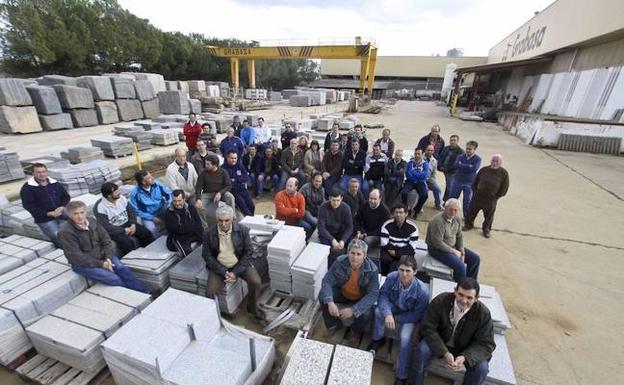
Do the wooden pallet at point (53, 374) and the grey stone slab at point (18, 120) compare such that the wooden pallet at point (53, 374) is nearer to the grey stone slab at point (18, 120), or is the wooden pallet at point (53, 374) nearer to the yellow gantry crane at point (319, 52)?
the grey stone slab at point (18, 120)

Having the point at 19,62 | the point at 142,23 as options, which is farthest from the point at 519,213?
the point at 142,23

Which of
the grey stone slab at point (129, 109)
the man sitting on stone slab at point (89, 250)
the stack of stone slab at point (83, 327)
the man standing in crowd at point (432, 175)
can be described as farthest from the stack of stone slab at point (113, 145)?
the man standing in crowd at point (432, 175)

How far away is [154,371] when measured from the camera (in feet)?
7.72

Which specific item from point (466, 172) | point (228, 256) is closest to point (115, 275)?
point (228, 256)

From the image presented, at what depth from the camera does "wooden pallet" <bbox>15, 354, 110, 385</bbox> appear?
2.83 metres

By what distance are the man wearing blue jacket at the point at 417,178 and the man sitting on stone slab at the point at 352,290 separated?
3.82 m

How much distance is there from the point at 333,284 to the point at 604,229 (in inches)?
273

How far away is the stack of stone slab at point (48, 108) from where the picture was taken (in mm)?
13664

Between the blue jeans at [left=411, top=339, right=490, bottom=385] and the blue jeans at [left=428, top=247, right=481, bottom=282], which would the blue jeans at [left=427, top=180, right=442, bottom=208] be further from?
the blue jeans at [left=411, top=339, right=490, bottom=385]

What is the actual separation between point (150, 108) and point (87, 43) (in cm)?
1700

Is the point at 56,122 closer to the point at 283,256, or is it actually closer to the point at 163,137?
the point at 163,137

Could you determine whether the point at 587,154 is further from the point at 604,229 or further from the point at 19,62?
the point at 19,62

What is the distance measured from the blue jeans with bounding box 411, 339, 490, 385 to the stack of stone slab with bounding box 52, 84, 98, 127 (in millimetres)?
18807

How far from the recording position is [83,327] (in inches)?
114
